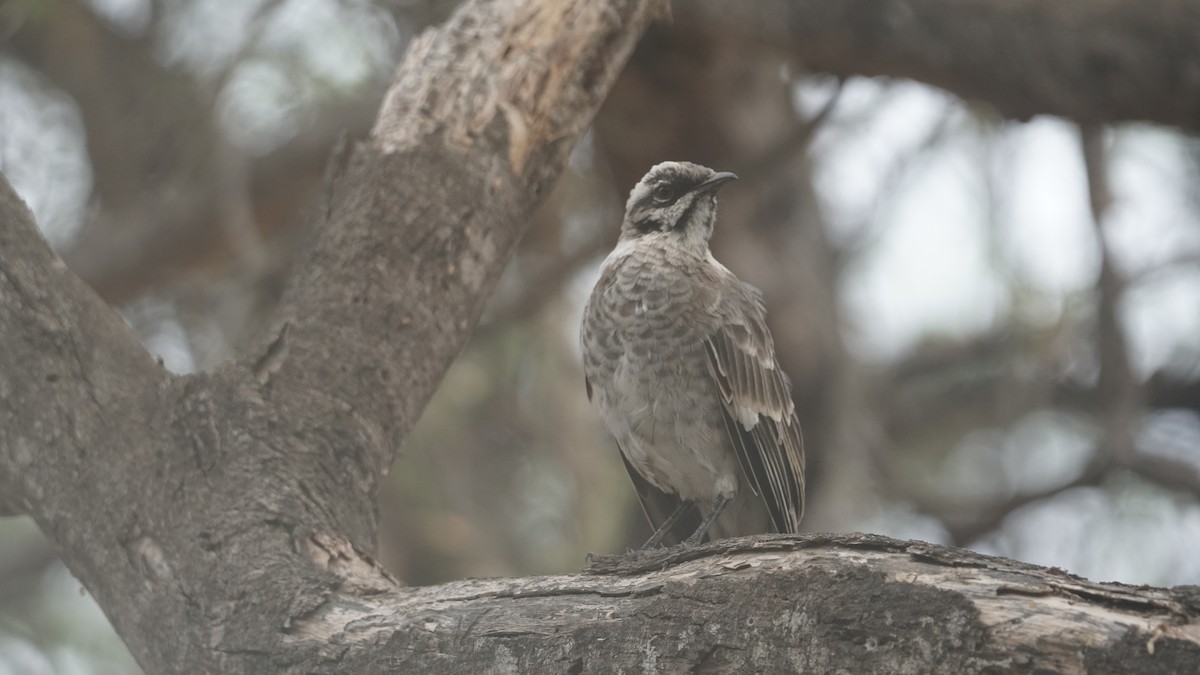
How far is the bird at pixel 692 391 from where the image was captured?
4102 mm

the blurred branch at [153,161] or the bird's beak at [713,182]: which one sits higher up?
the blurred branch at [153,161]

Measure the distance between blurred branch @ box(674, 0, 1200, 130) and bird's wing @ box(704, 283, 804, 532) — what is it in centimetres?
198

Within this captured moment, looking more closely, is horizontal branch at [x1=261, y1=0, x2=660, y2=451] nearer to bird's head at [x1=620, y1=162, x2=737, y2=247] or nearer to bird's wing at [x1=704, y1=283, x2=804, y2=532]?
bird's head at [x1=620, y1=162, x2=737, y2=247]

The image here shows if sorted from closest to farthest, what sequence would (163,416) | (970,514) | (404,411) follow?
(163,416)
(404,411)
(970,514)

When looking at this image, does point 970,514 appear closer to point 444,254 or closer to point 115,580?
point 444,254

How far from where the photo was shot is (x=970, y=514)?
690 cm

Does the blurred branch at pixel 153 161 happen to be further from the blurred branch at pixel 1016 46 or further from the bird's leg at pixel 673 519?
the bird's leg at pixel 673 519

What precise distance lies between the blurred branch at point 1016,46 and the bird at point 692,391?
182 cm

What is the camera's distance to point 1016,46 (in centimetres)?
553

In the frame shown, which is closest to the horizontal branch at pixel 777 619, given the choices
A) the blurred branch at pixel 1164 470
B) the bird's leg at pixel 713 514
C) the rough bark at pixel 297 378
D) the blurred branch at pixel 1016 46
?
the rough bark at pixel 297 378

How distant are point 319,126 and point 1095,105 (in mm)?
4162

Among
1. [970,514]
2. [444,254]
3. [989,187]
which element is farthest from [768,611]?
[989,187]

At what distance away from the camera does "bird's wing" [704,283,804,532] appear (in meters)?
4.11

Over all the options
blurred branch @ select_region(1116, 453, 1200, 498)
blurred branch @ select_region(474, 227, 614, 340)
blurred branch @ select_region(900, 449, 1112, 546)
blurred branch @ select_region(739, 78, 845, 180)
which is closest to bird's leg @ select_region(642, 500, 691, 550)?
blurred branch @ select_region(739, 78, 845, 180)
